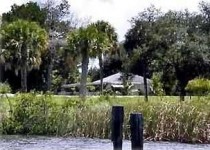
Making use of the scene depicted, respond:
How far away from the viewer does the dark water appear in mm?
21672

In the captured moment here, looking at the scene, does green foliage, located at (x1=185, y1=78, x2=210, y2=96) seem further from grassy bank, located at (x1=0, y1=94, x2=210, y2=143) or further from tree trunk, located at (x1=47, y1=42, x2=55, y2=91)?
grassy bank, located at (x1=0, y1=94, x2=210, y2=143)

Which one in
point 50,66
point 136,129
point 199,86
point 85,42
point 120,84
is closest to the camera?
point 136,129

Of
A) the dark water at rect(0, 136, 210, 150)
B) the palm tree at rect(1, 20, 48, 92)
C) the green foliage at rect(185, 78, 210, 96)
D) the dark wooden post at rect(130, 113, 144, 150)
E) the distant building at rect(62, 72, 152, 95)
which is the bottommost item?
the dark water at rect(0, 136, 210, 150)

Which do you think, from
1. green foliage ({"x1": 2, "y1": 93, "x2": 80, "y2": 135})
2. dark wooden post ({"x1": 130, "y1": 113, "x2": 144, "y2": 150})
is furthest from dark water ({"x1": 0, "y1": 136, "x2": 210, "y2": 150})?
dark wooden post ({"x1": 130, "y1": 113, "x2": 144, "y2": 150})

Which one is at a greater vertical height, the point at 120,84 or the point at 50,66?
the point at 50,66

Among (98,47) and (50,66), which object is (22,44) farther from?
(50,66)

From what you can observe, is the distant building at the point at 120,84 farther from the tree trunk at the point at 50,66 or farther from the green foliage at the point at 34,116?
the green foliage at the point at 34,116

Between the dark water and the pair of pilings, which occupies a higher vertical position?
the pair of pilings

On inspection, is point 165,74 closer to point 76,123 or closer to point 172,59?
point 172,59

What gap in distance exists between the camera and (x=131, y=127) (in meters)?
11.4

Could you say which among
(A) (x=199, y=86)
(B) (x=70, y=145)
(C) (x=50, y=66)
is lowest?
(B) (x=70, y=145)

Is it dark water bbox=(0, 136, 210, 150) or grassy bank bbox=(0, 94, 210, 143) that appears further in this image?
grassy bank bbox=(0, 94, 210, 143)

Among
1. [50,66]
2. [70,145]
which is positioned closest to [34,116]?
[70,145]

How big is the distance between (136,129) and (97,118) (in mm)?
12393
